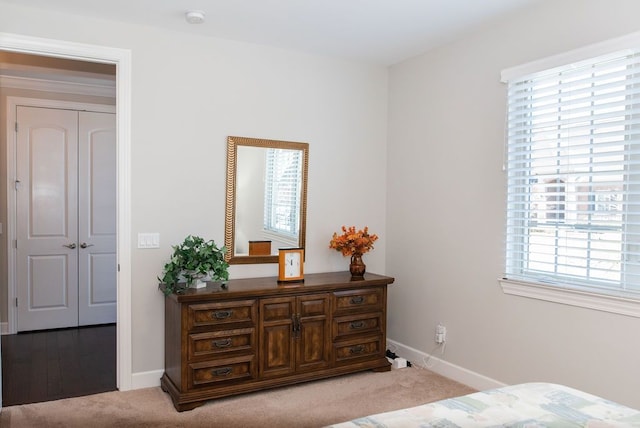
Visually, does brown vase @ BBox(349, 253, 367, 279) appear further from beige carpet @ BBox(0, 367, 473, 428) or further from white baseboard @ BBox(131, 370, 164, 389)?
white baseboard @ BBox(131, 370, 164, 389)

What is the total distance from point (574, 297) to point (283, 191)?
2260 millimetres

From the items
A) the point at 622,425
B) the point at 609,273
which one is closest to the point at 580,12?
the point at 609,273

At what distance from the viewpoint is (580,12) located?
2.99 meters

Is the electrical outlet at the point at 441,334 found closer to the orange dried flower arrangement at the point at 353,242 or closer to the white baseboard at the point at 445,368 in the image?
the white baseboard at the point at 445,368

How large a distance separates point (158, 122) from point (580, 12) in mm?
2856

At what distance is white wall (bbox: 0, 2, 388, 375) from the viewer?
3637 mm

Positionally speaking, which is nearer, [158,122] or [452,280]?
[158,122]

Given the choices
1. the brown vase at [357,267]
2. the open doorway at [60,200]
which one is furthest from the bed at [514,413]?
the open doorway at [60,200]

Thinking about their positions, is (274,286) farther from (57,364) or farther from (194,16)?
(57,364)

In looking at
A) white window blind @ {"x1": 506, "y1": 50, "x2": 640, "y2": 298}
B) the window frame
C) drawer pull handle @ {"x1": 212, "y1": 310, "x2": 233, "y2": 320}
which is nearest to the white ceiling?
the window frame

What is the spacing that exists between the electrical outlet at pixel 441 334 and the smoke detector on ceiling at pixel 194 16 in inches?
114

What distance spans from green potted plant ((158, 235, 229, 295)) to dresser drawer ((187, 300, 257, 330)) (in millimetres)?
189

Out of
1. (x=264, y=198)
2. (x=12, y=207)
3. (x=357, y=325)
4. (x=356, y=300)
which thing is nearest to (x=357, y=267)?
(x=356, y=300)

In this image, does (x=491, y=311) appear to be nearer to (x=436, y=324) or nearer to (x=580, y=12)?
(x=436, y=324)
